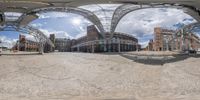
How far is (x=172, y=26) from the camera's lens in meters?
19.6

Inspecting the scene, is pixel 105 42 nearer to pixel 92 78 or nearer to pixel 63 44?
pixel 92 78

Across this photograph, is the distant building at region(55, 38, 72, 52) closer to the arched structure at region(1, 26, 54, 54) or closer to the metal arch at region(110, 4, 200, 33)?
the arched structure at region(1, 26, 54, 54)

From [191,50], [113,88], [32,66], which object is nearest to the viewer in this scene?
[113,88]

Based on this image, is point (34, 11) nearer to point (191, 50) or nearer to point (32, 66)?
point (32, 66)

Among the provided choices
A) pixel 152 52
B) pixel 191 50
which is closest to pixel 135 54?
pixel 152 52

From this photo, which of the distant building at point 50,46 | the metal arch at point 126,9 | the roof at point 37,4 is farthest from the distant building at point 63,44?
the metal arch at point 126,9

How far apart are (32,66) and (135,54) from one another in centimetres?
580

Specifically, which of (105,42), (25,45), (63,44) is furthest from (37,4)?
(105,42)

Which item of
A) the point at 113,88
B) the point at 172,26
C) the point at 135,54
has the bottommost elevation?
the point at 113,88

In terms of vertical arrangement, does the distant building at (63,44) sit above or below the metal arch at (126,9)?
below

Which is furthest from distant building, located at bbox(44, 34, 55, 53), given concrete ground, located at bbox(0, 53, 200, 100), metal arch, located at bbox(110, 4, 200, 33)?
metal arch, located at bbox(110, 4, 200, 33)

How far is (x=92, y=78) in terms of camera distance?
19.1m

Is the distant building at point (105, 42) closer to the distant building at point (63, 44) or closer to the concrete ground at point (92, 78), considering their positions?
the distant building at point (63, 44)

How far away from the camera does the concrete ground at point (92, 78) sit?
17578 millimetres
